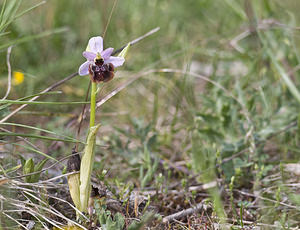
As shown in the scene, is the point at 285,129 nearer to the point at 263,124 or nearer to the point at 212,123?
the point at 263,124

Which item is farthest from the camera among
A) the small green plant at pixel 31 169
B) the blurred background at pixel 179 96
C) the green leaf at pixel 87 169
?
the blurred background at pixel 179 96

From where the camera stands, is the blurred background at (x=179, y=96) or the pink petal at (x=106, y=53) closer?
the pink petal at (x=106, y=53)

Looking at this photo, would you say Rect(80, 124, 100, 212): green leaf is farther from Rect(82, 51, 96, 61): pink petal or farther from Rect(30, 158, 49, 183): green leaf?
Rect(82, 51, 96, 61): pink petal

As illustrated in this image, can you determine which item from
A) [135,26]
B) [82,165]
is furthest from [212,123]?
[135,26]

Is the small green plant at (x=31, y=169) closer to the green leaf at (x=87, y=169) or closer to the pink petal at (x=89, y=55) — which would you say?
the green leaf at (x=87, y=169)

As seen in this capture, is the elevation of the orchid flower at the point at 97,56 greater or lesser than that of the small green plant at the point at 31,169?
greater

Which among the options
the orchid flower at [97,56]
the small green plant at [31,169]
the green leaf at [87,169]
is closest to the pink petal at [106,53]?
the orchid flower at [97,56]

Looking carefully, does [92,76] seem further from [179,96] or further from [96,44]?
[179,96]
